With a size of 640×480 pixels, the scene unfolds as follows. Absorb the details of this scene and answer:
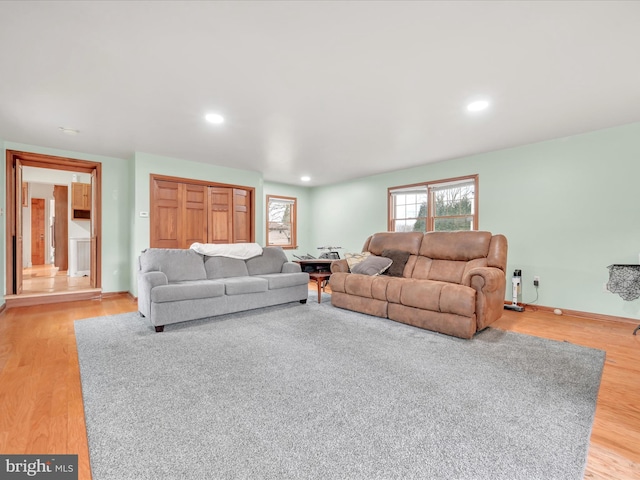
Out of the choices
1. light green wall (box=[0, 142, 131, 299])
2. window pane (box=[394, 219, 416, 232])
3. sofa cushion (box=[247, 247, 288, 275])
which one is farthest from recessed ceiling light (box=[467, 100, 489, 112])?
light green wall (box=[0, 142, 131, 299])

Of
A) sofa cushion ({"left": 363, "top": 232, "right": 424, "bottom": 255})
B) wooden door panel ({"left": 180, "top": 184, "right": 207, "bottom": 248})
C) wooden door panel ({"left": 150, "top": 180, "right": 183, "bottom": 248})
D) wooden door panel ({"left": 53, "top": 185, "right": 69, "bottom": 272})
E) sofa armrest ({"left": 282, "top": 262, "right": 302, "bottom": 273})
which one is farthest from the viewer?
wooden door panel ({"left": 53, "top": 185, "right": 69, "bottom": 272})

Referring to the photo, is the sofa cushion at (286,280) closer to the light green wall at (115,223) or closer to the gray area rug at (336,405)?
the gray area rug at (336,405)

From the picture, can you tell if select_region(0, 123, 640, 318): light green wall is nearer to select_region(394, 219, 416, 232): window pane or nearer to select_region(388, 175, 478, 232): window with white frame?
select_region(388, 175, 478, 232): window with white frame

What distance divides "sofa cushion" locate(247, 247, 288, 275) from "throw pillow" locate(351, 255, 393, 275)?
1.27m

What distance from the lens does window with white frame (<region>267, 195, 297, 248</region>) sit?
24.3 ft

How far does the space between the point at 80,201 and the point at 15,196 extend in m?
2.66

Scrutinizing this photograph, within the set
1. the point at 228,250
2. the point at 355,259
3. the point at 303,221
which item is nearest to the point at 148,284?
the point at 228,250

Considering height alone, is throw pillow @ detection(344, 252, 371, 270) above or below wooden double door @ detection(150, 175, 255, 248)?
below

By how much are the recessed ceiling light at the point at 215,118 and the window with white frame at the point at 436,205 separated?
3.64 m

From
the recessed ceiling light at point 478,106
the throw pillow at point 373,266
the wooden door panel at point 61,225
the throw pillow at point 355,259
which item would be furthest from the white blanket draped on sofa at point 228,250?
the wooden door panel at point 61,225

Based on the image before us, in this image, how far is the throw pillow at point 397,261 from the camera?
4.10 metres

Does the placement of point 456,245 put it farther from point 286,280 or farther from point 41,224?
point 41,224

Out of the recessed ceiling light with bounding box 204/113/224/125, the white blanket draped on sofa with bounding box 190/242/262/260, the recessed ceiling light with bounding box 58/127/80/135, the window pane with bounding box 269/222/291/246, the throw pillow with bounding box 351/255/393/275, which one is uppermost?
the recessed ceiling light with bounding box 58/127/80/135

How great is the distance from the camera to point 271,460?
4.33ft
